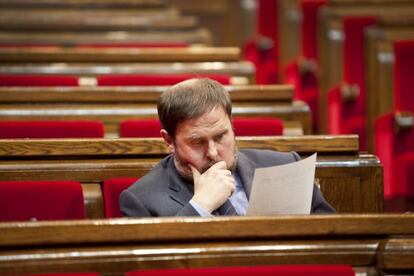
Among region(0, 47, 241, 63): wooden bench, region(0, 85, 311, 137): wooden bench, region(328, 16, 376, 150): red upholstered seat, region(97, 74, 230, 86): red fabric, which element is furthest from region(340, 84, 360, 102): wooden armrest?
region(0, 85, 311, 137): wooden bench

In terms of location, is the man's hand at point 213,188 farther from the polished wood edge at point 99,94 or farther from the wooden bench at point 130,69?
the wooden bench at point 130,69

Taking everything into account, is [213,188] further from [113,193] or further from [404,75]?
[404,75]

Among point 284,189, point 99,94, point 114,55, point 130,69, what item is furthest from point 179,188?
point 114,55

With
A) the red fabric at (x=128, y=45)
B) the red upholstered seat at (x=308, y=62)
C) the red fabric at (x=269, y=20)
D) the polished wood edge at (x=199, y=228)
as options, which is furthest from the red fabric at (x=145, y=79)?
the red fabric at (x=269, y=20)

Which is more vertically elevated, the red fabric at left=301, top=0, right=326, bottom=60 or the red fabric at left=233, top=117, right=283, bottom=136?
the red fabric at left=301, top=0, right=326, bottom=60

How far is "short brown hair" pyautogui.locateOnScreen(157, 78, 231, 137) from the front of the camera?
1021mm

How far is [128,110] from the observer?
5.12 feet

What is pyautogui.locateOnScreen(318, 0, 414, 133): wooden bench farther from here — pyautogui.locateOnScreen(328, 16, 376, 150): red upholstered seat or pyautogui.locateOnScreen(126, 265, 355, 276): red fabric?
pyautogui.locateOnScreen(126, 265, 355, 276): red fabric

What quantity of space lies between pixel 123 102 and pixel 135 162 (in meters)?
0.43

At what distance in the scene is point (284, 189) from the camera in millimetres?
947

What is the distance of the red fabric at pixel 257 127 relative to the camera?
1.40m

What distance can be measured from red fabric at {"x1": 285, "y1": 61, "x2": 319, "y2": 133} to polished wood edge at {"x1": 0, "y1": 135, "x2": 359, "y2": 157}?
4.21ft

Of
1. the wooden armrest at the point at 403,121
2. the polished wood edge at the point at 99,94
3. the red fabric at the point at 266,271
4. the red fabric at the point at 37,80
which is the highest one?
the red fabric at the point at 37,80

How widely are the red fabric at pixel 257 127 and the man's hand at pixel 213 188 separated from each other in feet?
1.31
